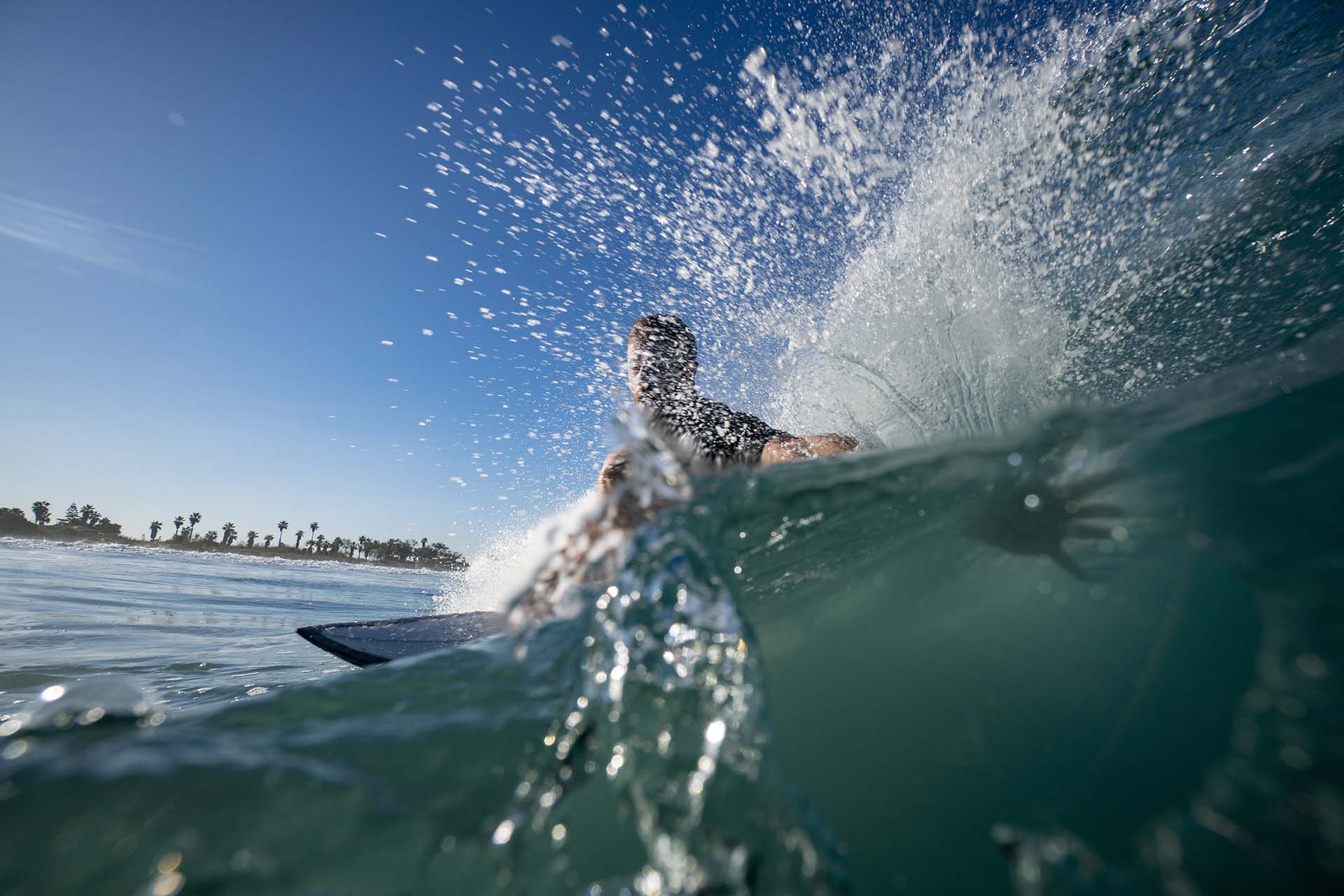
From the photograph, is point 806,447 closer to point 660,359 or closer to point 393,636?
point 660,359

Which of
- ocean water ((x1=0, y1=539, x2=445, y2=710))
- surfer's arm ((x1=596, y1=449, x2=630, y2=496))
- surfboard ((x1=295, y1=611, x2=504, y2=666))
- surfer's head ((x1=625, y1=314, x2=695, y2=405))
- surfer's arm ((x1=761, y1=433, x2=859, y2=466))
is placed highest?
surfer's head ((x1=625, y1=314, x2=695, y2=405))

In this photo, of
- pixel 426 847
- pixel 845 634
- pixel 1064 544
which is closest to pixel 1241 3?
pixel 1064 544

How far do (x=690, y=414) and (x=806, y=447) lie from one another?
176 centimetres

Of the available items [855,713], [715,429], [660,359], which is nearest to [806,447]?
[715,429]

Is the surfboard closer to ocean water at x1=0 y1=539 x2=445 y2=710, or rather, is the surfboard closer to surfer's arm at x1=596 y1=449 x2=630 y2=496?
ocean water at x1=0 y1=539 x2=445 y2=710

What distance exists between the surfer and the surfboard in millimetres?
3257

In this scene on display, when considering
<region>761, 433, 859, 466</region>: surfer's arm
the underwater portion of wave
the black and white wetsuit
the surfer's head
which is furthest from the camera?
the surfer's head

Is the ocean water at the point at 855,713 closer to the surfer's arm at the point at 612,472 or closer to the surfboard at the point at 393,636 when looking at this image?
the surfboard at the point at 393,636

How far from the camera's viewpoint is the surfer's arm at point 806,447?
255 inches

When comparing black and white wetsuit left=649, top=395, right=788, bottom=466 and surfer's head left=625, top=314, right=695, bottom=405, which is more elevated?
surfer's head left=625, top=314, right=695, bottom=405

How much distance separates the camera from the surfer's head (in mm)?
7250

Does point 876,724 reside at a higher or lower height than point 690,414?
lower

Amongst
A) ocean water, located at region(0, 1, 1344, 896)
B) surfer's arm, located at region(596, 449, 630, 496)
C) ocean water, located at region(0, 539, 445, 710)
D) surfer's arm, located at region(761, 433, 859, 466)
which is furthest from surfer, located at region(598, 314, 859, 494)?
ocean water, located at region(0, 539, 445, 710)

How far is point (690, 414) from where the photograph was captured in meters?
7.31
